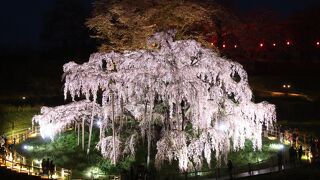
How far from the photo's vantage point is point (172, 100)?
31703 mm

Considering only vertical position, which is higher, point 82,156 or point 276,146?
point 276,146

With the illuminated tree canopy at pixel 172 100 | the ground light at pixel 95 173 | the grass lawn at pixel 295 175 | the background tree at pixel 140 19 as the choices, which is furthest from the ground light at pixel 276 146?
the ground light at pixel 95 173

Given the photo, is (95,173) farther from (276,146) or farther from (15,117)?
(15,117)

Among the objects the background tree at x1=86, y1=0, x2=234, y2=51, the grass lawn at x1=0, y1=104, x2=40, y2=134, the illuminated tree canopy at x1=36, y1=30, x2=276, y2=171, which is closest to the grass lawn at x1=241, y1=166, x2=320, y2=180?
the illuminated tree canopy at x1=36, y1=30, x2=276, y2=171

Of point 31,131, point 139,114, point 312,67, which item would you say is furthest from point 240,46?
point 139,114

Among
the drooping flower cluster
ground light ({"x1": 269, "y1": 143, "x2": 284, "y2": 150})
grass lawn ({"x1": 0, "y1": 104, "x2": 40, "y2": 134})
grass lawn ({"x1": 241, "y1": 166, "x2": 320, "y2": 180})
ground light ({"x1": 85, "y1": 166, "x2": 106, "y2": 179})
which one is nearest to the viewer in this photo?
grass lawn ({"x1": 241, "y1": 166, "x2": 320, "y2": 180})

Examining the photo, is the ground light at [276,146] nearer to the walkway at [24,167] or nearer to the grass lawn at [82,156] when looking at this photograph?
the grass lawn at [82,156]

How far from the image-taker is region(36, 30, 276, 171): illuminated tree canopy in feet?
102

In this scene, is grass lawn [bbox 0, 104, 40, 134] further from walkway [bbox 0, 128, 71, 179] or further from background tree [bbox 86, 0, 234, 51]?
background tree [bbox 86, 0, 234, 51]

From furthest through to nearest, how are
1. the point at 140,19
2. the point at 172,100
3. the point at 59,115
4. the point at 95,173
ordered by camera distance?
the point at 140,19, the point at 59,115, the point at 172,100, the point at 95,173

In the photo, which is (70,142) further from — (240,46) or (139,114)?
(240,46)

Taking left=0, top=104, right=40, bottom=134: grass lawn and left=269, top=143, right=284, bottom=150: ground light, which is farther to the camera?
left=0, top=104, right=40, bottom=134: grass lawn

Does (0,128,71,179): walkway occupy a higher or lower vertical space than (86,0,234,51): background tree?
lower

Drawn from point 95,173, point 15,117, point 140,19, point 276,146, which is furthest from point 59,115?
point 15,117
